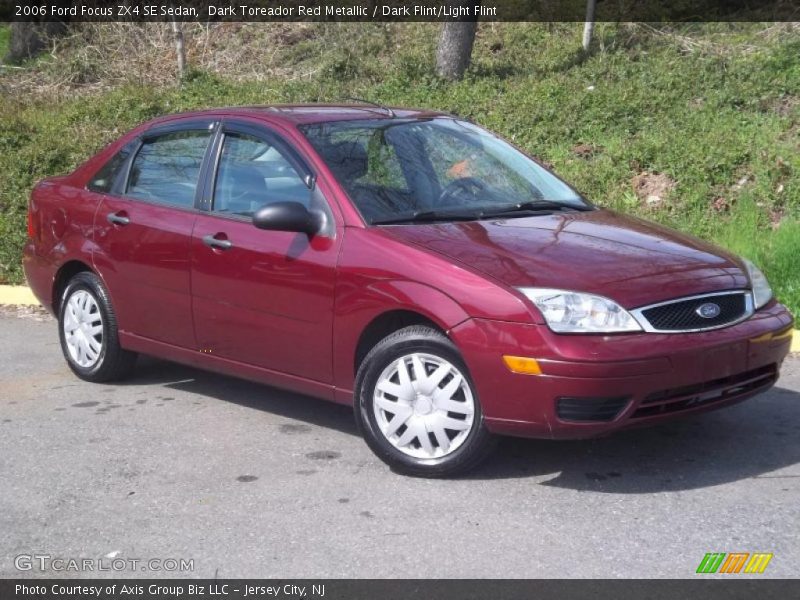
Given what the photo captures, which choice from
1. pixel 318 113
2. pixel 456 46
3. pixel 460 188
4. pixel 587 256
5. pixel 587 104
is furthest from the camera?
pixel 456 46

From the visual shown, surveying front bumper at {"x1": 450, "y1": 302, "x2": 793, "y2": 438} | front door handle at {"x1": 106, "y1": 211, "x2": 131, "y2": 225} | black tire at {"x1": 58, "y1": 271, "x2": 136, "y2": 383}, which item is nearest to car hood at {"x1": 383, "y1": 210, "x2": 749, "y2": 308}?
front bumper at {"x1": 450, "y1": 302, "x2": 793, "y2": 438}

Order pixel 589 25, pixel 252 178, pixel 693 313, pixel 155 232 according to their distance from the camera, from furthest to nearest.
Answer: pixel 589 25, pixel 155 232, pixel 252 178, pixel 693 313

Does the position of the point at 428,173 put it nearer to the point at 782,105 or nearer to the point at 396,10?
the point at 782,105

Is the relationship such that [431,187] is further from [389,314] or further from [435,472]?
[435,472]

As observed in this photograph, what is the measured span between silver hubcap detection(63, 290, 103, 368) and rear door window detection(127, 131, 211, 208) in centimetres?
74

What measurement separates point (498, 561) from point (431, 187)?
219cm

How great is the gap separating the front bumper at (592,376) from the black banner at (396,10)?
9769 mm

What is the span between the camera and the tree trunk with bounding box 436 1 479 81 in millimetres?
13945

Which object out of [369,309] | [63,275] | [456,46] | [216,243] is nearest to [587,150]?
[456,46]

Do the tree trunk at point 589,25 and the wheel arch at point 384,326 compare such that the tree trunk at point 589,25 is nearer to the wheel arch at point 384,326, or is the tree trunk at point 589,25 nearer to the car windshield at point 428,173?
the car windshield at point 428,173

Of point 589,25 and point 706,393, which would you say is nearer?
point 706,393

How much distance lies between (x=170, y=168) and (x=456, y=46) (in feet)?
26.1

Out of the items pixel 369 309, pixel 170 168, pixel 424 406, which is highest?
pixel 170 168
